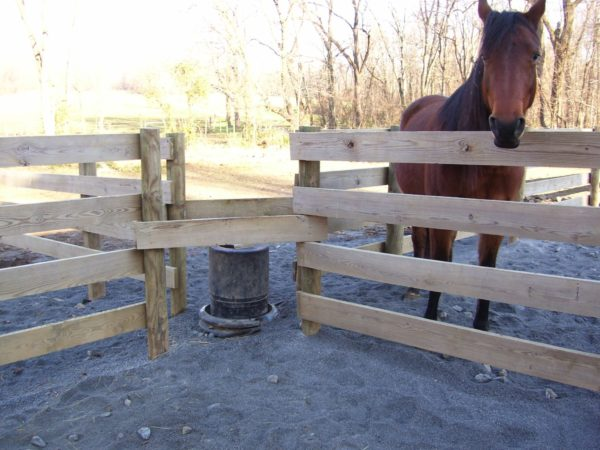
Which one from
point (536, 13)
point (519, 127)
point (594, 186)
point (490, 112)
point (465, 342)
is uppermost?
point (536, 13)

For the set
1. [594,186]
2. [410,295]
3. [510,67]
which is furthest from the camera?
[594,186]

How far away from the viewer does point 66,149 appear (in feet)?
11.0

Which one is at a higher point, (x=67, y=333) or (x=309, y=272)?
(x=309, y=272)

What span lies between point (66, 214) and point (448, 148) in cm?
242

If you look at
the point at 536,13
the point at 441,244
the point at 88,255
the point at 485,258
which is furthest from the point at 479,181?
the point at 88,255

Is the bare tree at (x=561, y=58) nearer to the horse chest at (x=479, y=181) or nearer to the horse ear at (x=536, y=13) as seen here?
the horse chest at (x=479, y=181)

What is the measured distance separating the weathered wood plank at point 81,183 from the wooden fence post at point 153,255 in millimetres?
699

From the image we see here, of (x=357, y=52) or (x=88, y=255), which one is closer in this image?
(x=88, y=255)

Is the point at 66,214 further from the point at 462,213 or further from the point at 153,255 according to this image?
the point at 462,213

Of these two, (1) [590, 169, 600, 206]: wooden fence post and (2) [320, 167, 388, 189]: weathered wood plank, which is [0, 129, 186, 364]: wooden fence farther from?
(1) [590, 169, 600, 206]: wooden fence post

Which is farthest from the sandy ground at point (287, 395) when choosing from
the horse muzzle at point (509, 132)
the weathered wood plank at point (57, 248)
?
the horse muzzle at point (509, 132)

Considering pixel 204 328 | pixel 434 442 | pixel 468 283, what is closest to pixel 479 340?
pixel 468 283

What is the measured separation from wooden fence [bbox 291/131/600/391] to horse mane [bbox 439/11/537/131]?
59 centimetres

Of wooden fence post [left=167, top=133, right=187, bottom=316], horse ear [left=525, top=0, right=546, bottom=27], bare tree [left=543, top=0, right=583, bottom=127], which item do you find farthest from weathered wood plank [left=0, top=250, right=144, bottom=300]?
bare tree [left=543, top=0, right=583, bottom=127]
